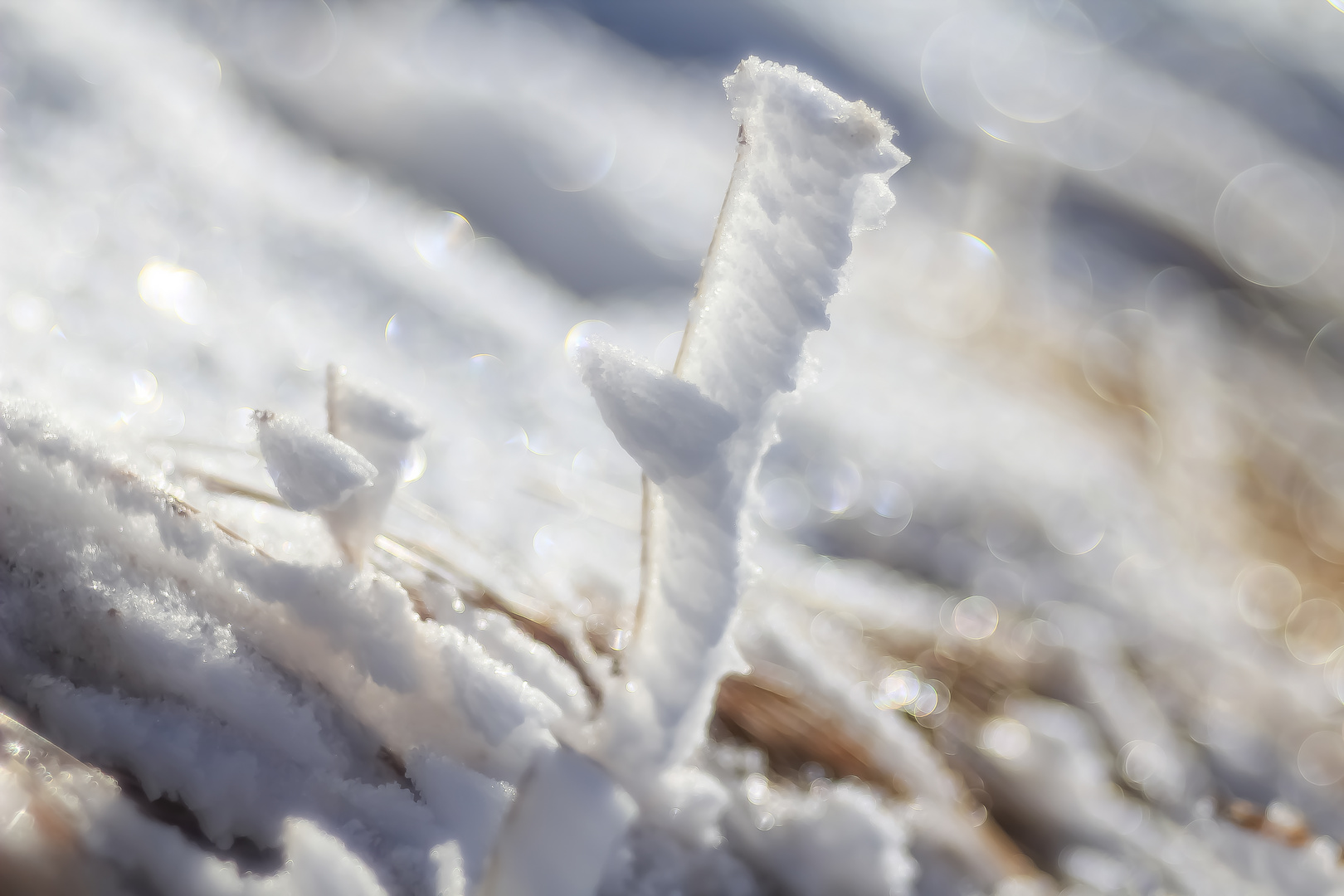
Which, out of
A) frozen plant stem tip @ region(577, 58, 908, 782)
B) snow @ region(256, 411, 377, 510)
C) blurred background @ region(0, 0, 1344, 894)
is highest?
blurred background @ region(0, 0, 1344, 894)

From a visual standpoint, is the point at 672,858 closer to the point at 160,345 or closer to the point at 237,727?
the point at 237,727

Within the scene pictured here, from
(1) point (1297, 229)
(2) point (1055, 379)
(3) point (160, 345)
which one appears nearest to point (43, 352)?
(3) point (160, 345)

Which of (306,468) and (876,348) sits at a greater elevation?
Result: (876,348)

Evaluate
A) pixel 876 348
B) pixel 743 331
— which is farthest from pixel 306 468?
pixel 876 348

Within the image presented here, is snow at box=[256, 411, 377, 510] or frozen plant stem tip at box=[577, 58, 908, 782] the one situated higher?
frozen plant stem tip at box=[577, 58, 908, 782]

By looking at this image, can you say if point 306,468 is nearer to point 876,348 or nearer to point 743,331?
point 743,331

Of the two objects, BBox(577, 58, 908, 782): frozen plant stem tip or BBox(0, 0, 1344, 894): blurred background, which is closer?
BBox(577, 58, 908, 782): frozen plant stem tip
